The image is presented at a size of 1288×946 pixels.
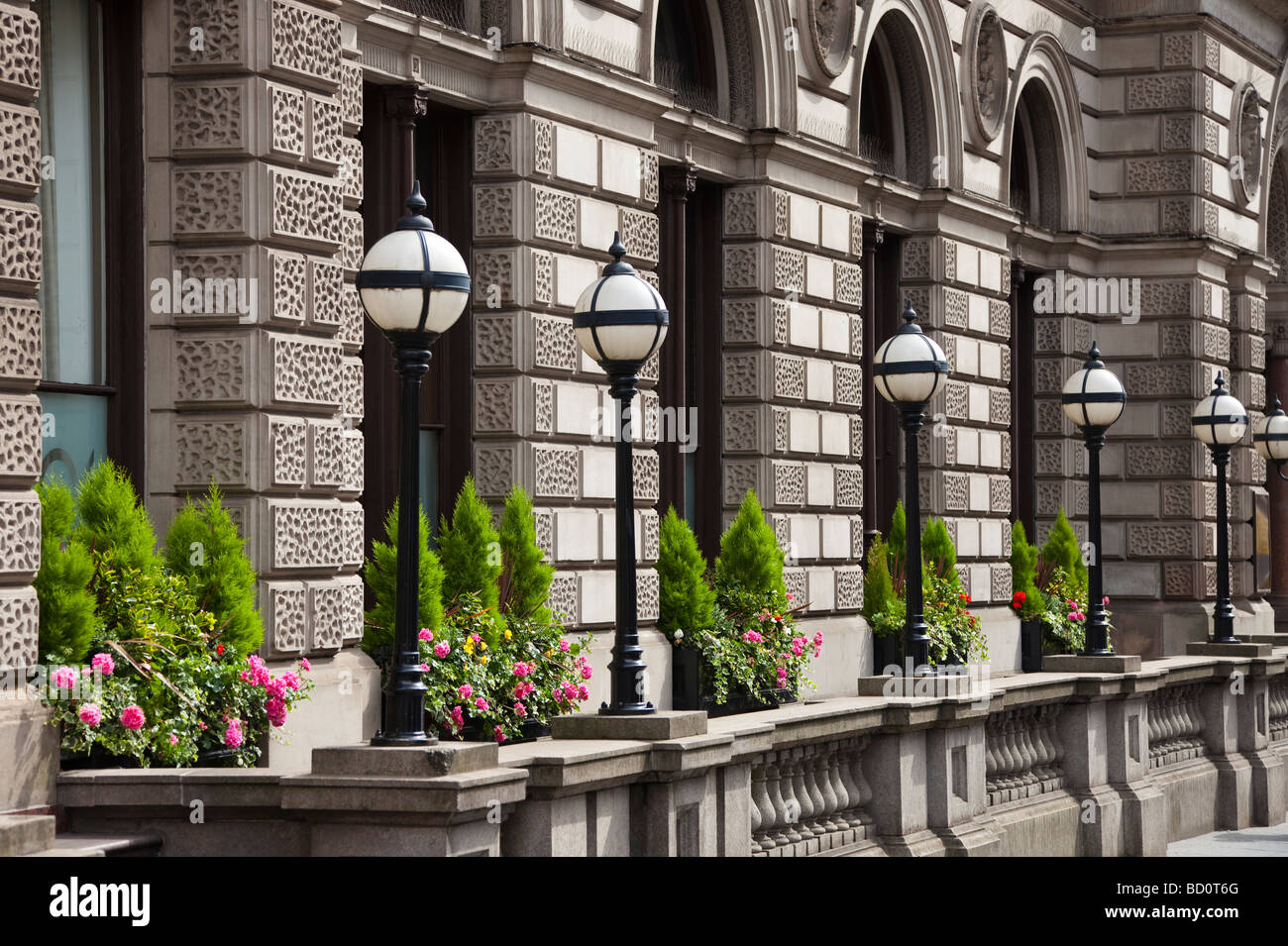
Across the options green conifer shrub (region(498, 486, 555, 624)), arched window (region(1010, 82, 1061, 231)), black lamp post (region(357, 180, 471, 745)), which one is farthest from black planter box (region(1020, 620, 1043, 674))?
black lamp post (region(357, 180, 471, 745))

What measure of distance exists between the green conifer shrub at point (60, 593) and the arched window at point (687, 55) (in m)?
10.5

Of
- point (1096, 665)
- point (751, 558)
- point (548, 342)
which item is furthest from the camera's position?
point (751, 558)

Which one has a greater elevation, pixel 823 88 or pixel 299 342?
pixel 823 88

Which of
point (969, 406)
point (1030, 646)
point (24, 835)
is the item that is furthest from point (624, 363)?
point (1030, 646)

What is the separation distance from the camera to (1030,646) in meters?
27.6

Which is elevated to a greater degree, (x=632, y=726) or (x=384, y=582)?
(x=384, y=582)

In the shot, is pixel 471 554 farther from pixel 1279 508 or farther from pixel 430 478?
pixel 1279 508

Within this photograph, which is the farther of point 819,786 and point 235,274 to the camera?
point 235,274

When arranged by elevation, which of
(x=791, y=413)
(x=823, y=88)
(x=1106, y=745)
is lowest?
(x=1106, y=745)

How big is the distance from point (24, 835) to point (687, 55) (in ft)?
47.8

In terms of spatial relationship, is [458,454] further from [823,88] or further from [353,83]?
[823,88]

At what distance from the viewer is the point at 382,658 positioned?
1524cm

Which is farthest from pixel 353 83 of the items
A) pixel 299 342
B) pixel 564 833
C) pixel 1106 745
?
pixel 1106 745

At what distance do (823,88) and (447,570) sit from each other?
9061mm
